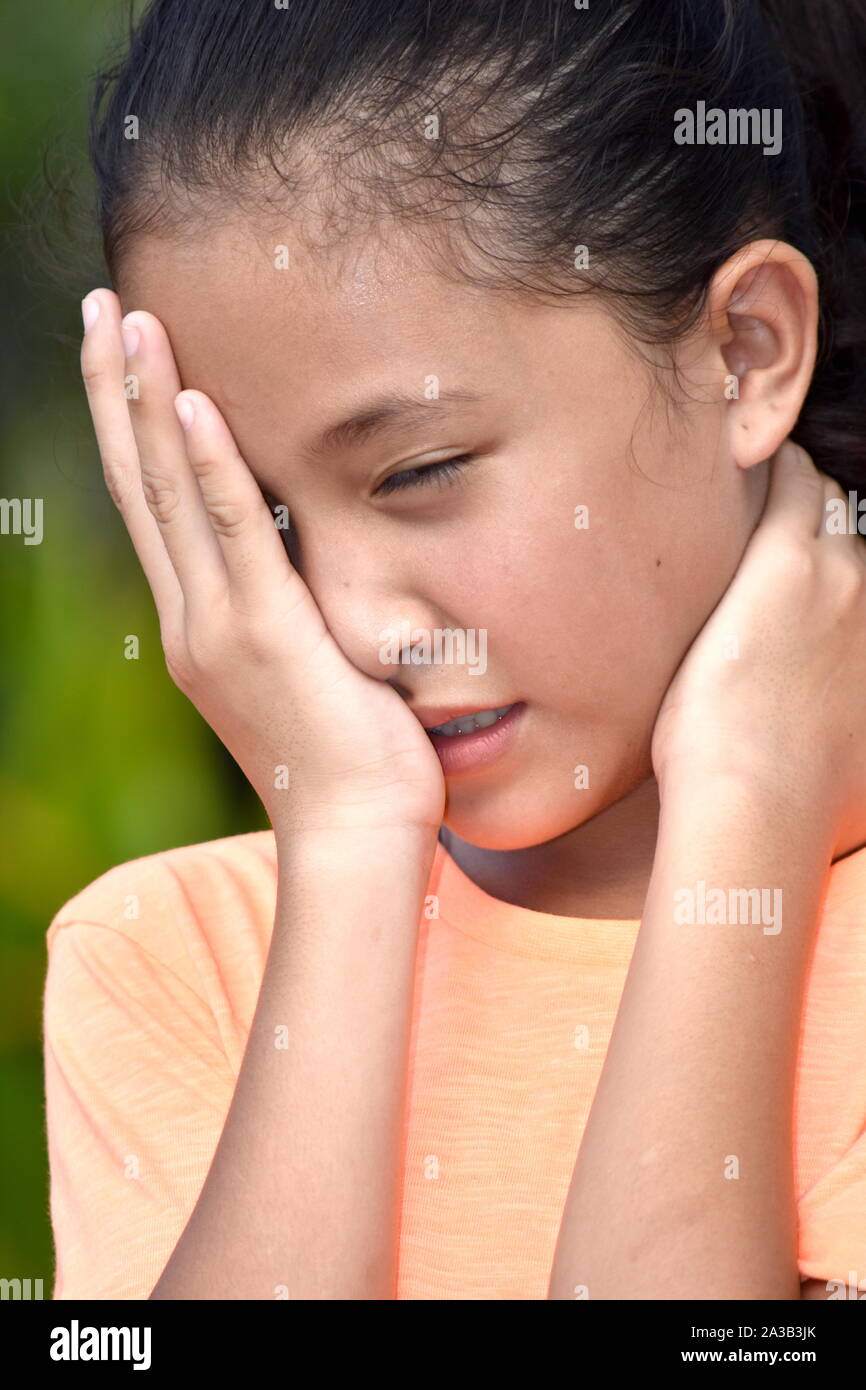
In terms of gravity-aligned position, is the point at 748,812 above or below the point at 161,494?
below

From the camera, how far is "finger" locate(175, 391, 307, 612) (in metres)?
1.55

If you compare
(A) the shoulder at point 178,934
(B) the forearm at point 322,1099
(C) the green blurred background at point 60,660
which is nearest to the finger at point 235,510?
(B) the forearm at point 322,1099

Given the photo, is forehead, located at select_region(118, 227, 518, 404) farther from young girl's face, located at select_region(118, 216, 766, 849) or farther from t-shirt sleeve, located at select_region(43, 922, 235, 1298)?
t-shirt sleeve, located at select_region(43, 922, 235, 1298)

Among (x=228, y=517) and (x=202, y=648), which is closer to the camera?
(x=228, y=517)

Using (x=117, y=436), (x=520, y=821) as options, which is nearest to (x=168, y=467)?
(x=117, y=436)

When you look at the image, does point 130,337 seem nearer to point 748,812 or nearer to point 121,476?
point 121,476

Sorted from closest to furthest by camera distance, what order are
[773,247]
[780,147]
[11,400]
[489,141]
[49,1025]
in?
1. [489,141]
2. [773,247]
3. [780,147]
4. [49,1025]
5. [11,400]

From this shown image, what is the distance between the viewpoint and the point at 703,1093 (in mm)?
1415

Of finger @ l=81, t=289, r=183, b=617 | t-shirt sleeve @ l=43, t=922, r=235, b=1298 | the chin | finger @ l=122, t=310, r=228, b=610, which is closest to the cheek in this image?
the chin

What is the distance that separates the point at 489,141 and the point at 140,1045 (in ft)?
3.46

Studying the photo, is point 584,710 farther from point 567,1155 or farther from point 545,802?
point 567,1155

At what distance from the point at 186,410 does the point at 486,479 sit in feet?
1.03

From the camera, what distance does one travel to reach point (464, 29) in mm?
1512

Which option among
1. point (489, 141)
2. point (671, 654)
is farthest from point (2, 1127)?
point (489, 141)
